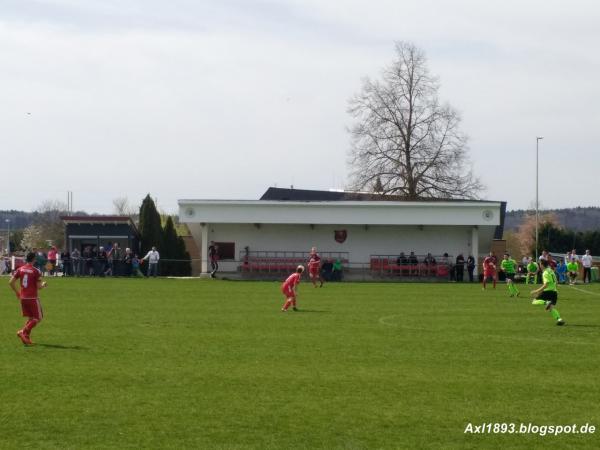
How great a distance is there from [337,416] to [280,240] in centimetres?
4344

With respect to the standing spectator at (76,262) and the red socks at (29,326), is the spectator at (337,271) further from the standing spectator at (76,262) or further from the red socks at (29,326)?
the red socks at (29,326)

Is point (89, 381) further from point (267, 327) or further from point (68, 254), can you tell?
point (68, 254)

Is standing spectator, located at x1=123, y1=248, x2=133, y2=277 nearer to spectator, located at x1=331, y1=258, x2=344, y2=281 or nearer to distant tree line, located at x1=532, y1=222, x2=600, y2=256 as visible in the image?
spectator, located at x1=331, y1=258, x2=344, y2=281

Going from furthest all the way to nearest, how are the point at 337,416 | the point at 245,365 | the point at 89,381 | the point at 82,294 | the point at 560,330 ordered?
1. the point at 82,294
2. the point at 560,330
3. the point at 245,365
4. the point at 89,381
5. the point at 337,416

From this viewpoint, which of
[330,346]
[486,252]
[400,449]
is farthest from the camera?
[486,252]

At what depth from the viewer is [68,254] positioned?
54.8m

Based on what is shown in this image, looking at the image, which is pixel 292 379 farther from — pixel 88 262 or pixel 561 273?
pixel 88 262

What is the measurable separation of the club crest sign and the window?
18.7ft

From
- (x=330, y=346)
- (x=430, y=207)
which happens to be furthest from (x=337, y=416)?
(x=430, y=207)

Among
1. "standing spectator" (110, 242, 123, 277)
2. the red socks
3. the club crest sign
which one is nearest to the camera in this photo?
the red socks

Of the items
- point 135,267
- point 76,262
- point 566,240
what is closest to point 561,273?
point 135,267

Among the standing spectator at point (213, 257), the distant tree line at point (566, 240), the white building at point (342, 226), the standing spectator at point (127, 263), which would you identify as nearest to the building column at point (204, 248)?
the white building at point (342, 226)

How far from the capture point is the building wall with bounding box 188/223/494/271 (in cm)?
5403

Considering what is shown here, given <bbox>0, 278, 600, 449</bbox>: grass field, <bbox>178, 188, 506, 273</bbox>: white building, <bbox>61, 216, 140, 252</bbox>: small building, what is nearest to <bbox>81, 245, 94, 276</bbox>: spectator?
<bbox>61, 216, 140, 252</bbox>: small building
